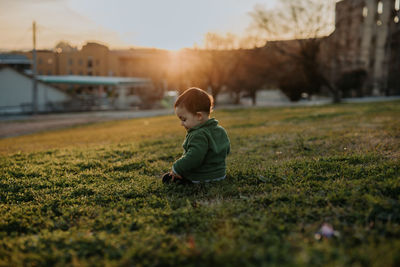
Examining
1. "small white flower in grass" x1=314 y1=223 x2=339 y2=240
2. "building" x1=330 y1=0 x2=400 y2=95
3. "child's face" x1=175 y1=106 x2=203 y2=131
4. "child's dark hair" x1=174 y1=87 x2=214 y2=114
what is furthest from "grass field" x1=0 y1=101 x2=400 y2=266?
"building" x1=330 y1=0 x2=400 y2=95

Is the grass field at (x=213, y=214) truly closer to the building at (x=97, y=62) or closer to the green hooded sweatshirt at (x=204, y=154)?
the green hooded sweatshirt at (x=204, y=154)

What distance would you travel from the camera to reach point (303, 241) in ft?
6.57

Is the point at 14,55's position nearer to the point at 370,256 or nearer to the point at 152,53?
→ the point at 152,53

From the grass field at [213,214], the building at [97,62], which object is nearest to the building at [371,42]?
the grass field at [213,214]

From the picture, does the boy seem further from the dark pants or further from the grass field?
the grass field

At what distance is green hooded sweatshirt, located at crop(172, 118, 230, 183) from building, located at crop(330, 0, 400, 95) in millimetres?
33808

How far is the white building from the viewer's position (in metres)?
29.7

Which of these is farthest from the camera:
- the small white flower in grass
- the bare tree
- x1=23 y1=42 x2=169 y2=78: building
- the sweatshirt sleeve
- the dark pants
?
x1=23 y1=42 x2=169 y2=78: building

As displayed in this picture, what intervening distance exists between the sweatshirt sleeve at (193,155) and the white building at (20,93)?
29655mm

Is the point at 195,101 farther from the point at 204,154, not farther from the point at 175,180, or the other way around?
the point at 175,180

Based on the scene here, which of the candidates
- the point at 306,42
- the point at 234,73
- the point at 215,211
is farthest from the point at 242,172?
the point at 234,73

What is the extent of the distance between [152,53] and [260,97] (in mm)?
32355

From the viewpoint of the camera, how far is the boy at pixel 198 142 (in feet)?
10.7

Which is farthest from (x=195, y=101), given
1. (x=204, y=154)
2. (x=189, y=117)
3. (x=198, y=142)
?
(x=204, y=154)
